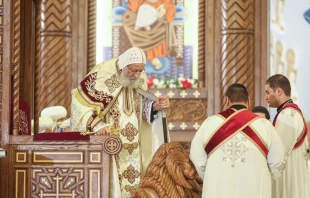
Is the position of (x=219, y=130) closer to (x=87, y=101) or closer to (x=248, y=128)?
(x=248, y=128)

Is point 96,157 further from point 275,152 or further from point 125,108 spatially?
point 275,152

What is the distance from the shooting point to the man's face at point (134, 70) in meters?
7.16

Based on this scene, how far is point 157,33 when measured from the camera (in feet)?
39.1

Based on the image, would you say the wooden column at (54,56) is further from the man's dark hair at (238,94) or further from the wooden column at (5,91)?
the man's dark hair at (238,94)

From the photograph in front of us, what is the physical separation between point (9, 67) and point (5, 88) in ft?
0.63

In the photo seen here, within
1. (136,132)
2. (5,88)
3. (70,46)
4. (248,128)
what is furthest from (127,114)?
(70,46)

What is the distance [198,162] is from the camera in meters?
6.02

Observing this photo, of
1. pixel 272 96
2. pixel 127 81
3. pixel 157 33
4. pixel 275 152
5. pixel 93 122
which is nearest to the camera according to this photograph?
pixel 275 152

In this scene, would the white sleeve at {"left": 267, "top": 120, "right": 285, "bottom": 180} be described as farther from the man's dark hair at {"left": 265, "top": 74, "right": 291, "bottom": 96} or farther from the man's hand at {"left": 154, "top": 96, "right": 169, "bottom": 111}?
the man's hand at {"left": 154, "top": 96, "right": 169, "bottom": 111}

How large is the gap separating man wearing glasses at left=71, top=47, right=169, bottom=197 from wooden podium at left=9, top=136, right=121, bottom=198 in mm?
558

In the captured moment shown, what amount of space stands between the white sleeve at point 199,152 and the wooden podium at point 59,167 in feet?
2.96

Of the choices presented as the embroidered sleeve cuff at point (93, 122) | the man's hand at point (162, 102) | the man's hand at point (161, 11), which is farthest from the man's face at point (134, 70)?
the man's hand at point (161, 11)

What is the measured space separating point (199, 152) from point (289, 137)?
115 centimetres

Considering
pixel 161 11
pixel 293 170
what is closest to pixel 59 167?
pixel 293 170
